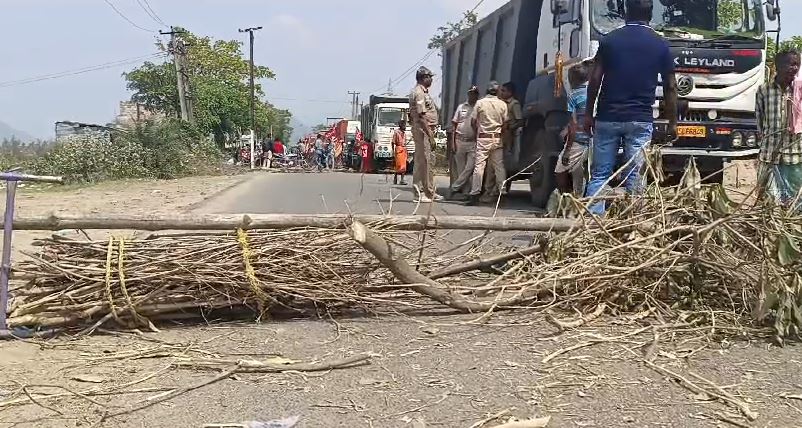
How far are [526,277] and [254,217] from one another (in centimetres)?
170

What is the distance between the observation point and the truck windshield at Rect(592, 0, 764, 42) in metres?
9.43

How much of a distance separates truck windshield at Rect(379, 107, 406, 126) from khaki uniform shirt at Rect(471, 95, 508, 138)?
20115mm

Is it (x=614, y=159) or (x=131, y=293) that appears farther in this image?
(x=614, y=159)

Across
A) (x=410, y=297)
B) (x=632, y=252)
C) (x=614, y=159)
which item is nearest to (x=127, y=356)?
(x=410, y=297)

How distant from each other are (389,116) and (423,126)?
2076 centimetres

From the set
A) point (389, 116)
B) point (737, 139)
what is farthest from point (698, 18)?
point (389, 116)

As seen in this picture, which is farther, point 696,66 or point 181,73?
point 181,73

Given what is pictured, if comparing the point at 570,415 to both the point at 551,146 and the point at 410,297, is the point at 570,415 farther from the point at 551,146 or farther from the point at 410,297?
the point at 551,146

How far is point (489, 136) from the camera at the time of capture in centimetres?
1127

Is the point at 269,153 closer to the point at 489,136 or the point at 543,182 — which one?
the point at 489,136

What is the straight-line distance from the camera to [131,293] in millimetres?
4383

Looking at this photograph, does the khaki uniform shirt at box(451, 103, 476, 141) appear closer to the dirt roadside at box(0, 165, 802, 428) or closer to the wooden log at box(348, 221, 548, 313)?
the wooden log at box(348, 221, 548, 313)

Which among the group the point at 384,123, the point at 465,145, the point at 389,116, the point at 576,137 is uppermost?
the point at 389,116

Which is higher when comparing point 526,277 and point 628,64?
point 628,64
